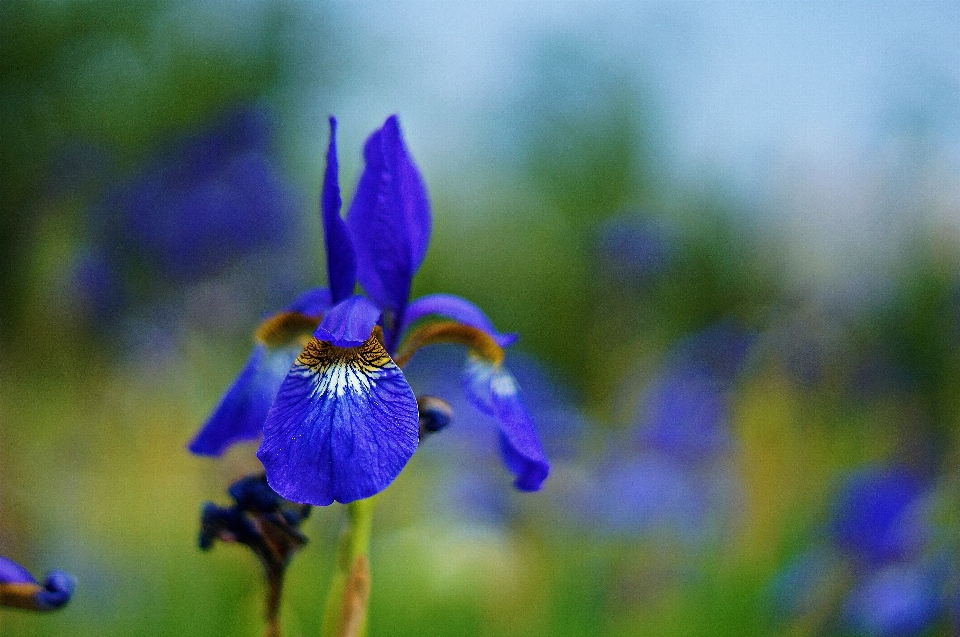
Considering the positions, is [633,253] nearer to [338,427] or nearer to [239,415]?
[239,415]

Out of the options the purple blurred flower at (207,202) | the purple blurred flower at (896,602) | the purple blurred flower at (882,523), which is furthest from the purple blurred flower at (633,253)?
the purple blurred flower at (896,602)

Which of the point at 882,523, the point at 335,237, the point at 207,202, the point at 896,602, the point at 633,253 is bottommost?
the point at 335,237

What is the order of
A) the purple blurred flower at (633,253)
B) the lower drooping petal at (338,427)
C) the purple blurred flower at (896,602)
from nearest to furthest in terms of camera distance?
the lower drooping petal at (338,427)
the purple blurred flower at (896,602)
the purple blurred flower at (633,253)

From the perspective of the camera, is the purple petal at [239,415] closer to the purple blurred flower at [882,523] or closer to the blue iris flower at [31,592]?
the blue iris flower at [31,592]

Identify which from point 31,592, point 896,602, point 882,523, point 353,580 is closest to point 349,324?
point 353,580

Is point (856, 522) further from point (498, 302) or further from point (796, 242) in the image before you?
point (796, 242)

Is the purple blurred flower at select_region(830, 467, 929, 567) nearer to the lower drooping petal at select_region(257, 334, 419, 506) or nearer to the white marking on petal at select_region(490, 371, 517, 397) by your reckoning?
the white marking on petal at select_region(490, 371, 517, 397)

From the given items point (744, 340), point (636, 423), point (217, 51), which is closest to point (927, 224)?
point (744, 340)
